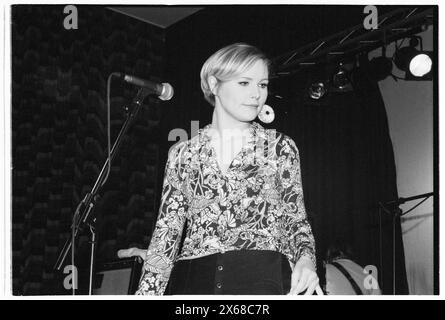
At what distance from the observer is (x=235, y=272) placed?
2152 mm

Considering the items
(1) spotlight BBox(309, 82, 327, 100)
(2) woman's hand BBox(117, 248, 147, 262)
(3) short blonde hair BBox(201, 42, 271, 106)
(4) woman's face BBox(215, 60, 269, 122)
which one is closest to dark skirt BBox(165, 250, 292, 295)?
(2) woman's hand BBox(117, 248, 147, 262)

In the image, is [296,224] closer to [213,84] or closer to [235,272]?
[235,272]

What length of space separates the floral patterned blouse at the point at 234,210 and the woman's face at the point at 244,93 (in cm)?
18

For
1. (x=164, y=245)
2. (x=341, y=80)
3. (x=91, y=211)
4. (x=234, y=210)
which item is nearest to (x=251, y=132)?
(x=234, y=210)

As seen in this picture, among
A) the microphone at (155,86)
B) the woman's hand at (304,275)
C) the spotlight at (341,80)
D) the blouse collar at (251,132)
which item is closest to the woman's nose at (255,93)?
the blouse collar at (251,132)

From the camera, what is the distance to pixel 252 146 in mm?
2412

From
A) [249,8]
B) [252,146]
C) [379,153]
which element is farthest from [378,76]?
[252,146]

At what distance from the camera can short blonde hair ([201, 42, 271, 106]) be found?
8.34 ft

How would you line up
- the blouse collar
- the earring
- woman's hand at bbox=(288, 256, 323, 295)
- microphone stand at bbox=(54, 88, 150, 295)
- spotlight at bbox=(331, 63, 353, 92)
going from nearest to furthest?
woman's hand at bbox=(288, 256, 323, 295), the blouse collar, microphone stand at bbox=(54, 88, 150, 295), the earring, spotlight at bbox=(331, 63, 353, 92)

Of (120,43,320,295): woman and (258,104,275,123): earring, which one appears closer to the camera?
(120,43,320,295): woman

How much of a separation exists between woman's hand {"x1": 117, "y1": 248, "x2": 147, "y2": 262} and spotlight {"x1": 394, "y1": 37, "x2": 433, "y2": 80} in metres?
1.46

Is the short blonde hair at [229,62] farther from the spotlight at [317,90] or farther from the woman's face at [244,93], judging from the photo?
the spotlight at [317,90]

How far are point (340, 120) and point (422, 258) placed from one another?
2.39 ft

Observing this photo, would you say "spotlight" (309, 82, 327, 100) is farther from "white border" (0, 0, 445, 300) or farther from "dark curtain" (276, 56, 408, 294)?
"white border" (0, 0, 445, 300)
